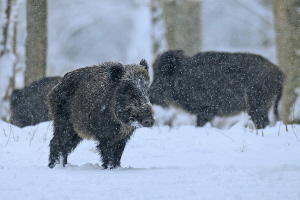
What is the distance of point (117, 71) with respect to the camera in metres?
5.84

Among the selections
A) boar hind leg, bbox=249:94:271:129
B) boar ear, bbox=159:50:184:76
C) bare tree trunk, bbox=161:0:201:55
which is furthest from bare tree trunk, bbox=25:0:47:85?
bare tree trunk, bbox=161:0:201:55

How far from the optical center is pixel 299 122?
1009 cm

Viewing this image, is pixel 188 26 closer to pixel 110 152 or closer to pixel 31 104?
pixel 31 104

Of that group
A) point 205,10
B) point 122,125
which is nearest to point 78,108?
point 122,125

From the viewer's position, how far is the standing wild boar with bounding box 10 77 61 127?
35.1 feet

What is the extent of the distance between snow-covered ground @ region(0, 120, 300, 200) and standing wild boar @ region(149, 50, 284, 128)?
143 cm

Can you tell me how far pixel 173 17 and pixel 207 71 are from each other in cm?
825

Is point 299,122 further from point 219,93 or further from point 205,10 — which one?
point 205,10

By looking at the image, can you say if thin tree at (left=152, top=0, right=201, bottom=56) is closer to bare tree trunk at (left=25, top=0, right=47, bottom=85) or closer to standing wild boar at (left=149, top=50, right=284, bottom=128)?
bare tree trunk at (left=25, top=0, right=47, bottom=85)

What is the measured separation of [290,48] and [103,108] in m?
6.85

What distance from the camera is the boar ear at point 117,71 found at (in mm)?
5809

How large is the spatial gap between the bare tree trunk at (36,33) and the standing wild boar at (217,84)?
2595mm

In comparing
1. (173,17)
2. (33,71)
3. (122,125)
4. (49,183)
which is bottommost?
(49,183)

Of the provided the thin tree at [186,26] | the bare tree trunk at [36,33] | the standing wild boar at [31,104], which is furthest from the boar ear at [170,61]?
the thin tree at [186,26]
